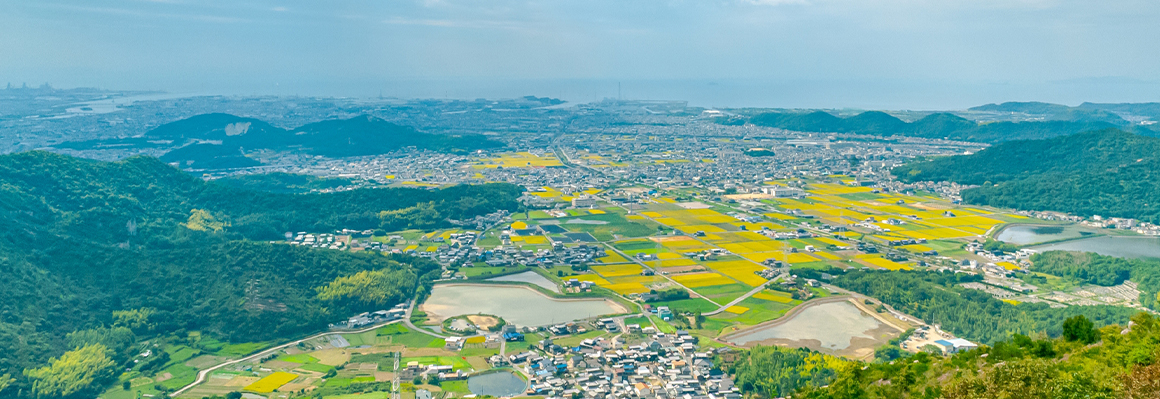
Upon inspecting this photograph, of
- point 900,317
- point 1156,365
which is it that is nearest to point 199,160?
point 900,317

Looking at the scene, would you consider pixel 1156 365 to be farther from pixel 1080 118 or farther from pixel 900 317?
pixel 1080 118

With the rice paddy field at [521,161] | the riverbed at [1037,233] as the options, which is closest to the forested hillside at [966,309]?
the riverbed at [1037,233]

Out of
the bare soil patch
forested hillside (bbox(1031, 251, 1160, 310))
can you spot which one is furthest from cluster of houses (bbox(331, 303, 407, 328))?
forested hillside (bbox(1031, 251, 1160, 310))

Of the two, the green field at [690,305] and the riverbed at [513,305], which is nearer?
the riverbed at [513,305]

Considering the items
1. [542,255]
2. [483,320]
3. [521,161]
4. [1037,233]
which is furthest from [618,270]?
[521,161]

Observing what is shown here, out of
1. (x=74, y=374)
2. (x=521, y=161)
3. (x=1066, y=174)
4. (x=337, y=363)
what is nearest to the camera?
(x=74, y=374)

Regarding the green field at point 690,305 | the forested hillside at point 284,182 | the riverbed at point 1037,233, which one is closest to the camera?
the green field at point 690,305

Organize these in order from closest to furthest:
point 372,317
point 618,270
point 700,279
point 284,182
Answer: point 372,317
point 700,279
point 618,270
point 284,182

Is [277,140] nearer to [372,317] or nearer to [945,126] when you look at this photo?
[372,317]

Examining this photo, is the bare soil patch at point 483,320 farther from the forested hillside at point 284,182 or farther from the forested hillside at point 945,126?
the forested hillside at point 945,126
